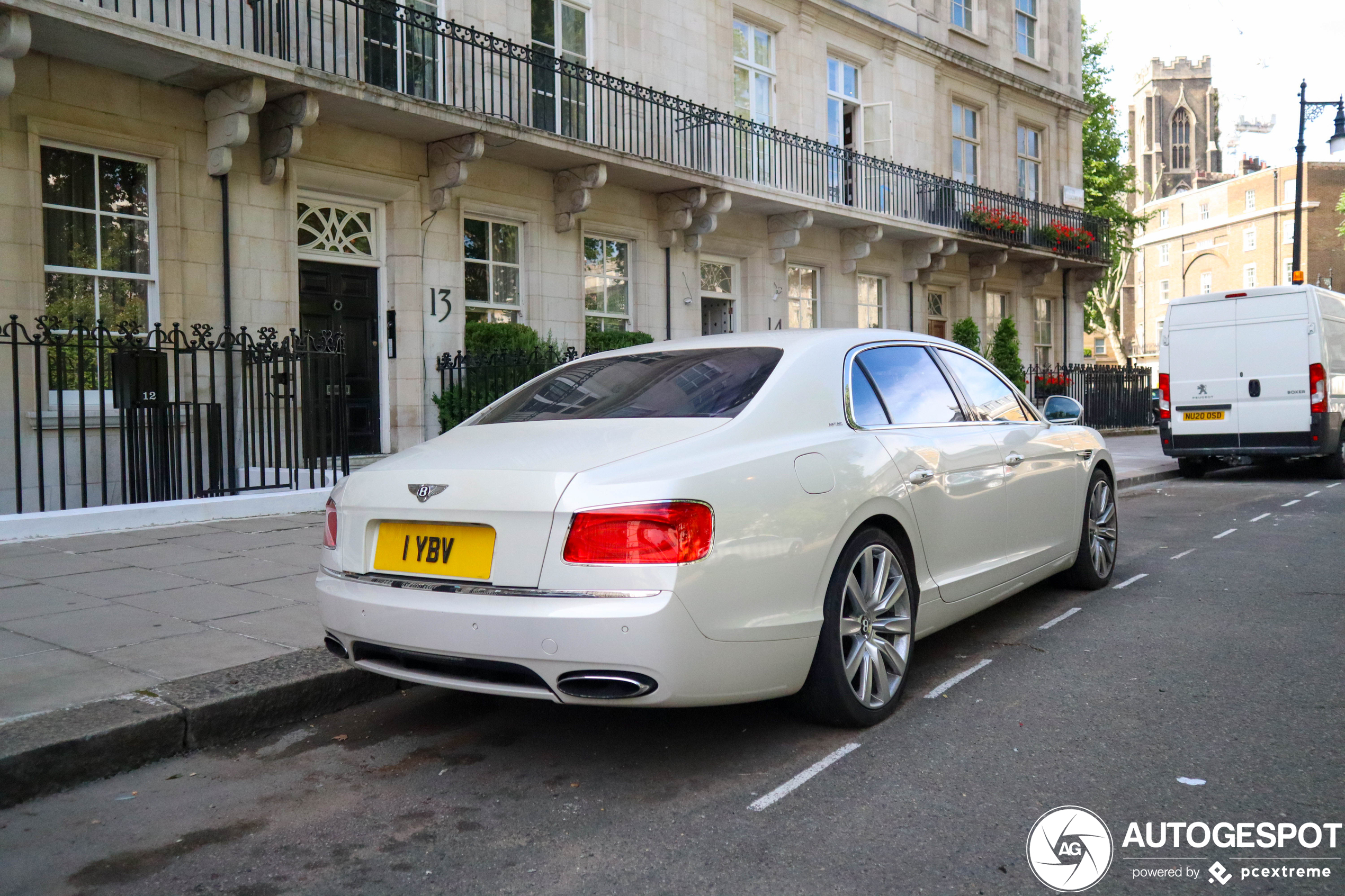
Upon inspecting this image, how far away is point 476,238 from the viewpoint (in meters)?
13.7

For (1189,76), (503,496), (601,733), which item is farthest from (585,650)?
(1189,76)

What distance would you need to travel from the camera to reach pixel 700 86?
16.6 metres

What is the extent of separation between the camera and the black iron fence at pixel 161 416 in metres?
8.67

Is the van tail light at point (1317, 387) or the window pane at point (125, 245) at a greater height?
the window pane at point (125, 245)

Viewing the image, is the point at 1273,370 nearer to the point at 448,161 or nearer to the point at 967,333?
the point at 967,333

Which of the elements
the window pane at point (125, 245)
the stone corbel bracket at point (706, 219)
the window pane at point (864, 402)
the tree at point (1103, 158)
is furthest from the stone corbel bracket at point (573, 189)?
the tree at point (1103, 158)

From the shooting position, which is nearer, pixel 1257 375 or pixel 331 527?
pixel 331 527

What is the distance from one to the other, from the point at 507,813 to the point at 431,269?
1051 centimetres

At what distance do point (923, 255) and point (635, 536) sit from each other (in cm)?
1907

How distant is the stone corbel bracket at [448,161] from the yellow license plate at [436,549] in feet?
31.4

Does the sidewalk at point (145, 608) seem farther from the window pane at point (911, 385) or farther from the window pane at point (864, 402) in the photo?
the window pane at point (911, 385)

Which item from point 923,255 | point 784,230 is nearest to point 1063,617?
point 784,230

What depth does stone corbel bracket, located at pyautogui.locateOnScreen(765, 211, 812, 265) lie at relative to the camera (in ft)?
57.8

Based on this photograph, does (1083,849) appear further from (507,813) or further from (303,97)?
(303,97)
